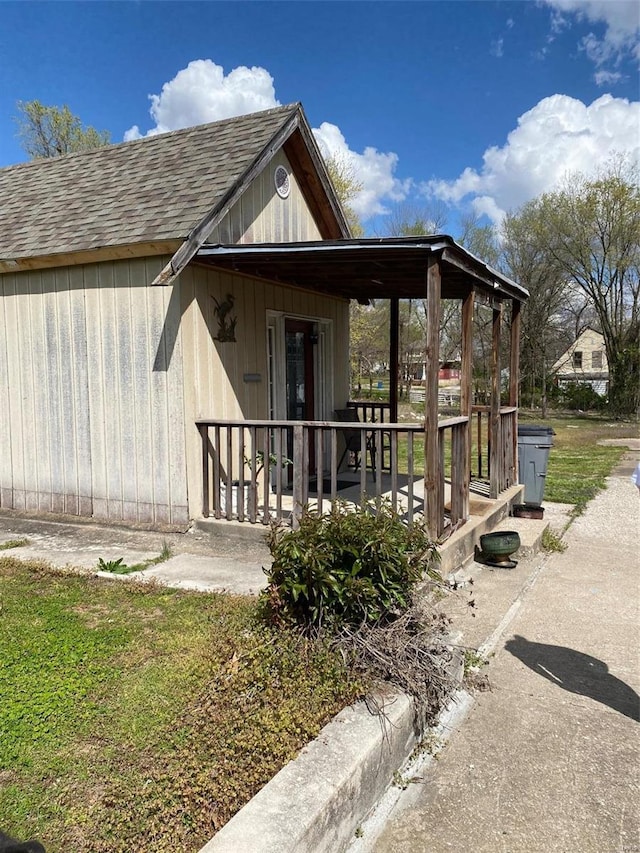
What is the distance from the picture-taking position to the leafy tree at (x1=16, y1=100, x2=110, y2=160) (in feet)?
79.5

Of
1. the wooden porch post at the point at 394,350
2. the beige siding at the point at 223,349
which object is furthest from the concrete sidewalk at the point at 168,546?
the wooden porch post at the point at 394,350

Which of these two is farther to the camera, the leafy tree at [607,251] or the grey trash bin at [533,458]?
the leafy tree at [607,251]

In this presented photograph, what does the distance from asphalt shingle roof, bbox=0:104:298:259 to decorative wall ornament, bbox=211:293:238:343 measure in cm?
94

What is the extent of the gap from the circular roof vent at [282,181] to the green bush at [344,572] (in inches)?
217

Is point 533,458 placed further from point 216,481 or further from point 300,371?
point 216,481

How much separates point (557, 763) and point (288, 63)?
12.2 metres

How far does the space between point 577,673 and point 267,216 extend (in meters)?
5.94

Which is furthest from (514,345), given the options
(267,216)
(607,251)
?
(607,251)

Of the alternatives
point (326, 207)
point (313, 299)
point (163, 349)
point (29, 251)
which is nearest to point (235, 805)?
point (163, 349)

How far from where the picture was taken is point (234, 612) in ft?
12.7

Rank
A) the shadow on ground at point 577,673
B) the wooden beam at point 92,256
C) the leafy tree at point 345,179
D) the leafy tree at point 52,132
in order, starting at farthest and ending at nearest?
the leafy tree at point 52,132
the leafy tree at point 345,179
the wooden beam at point 92,256
the shadow on ground at point 577,673

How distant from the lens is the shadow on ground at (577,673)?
11.1ft

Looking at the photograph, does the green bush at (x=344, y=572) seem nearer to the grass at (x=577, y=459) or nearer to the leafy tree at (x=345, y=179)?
the grass at (x=577, y=459)

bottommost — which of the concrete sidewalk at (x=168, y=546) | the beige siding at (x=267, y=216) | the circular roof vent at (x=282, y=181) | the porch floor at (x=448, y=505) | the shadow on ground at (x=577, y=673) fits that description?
the shadow on ground at (x=577, y=673)
